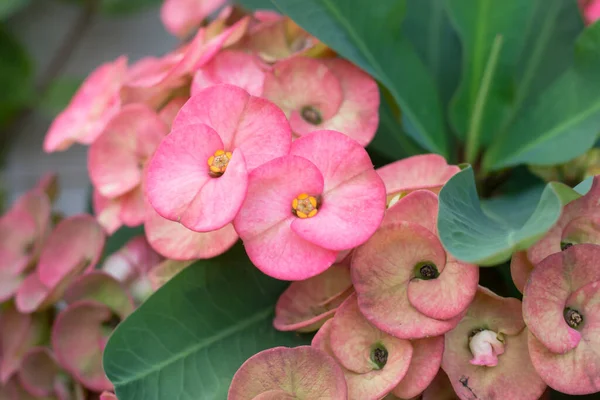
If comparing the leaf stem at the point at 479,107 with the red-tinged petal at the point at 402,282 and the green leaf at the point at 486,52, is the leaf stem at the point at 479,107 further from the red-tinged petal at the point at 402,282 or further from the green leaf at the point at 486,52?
the red-tinged petal at the point at 402,282

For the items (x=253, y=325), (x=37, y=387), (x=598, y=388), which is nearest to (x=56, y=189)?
(x=37, y=387)

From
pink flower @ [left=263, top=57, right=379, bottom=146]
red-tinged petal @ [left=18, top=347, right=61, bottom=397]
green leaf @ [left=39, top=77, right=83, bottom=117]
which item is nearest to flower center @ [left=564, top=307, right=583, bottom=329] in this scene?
pink flower @ [left=263, top=57, right=379, bottom=146]

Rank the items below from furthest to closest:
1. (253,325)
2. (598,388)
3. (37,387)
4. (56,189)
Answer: (56,189)
(37,387)
(253,325)
(598,388)

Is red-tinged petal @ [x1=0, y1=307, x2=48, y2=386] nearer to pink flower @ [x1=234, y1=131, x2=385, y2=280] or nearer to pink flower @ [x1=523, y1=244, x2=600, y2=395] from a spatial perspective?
pink flower @ [x1=234, y1=131, x2=385, y2=280]

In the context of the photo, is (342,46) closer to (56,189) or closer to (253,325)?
(253,325)

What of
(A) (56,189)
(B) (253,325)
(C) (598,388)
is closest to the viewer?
(C) (598,388)

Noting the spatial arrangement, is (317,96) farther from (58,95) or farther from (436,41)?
(58,95)
